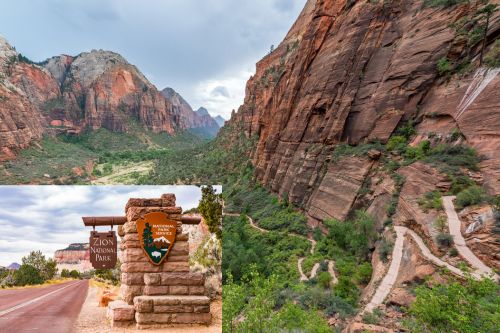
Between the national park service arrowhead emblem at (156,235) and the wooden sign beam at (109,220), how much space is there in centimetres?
44

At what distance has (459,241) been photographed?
1645 centimetres

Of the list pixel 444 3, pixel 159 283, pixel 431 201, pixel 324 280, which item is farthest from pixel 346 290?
pixel 444 3

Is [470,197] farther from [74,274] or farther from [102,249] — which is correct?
[74,274]

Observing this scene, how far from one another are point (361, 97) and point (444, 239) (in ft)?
73.2

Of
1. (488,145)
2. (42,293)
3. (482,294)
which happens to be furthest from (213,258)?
(488,145)

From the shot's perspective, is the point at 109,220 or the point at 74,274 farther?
the point at 74,274

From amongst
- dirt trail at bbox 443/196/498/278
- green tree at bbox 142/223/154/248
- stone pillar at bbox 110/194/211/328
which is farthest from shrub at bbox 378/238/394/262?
green tree at bbox 142/223/154/248

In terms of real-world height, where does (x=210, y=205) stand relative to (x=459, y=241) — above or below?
above

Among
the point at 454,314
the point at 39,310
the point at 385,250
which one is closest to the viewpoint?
the point at 39,310

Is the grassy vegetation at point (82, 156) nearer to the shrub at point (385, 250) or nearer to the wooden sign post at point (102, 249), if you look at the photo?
the shrub at point (385, 250)

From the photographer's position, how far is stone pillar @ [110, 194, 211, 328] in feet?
19.9

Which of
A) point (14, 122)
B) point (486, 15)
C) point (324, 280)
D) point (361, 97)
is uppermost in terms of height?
point (14, 122)

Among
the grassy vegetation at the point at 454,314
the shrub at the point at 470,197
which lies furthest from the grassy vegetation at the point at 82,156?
the grassy vegetation at the point at 454,314

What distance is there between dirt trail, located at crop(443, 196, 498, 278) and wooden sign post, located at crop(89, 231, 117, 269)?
13227mm
